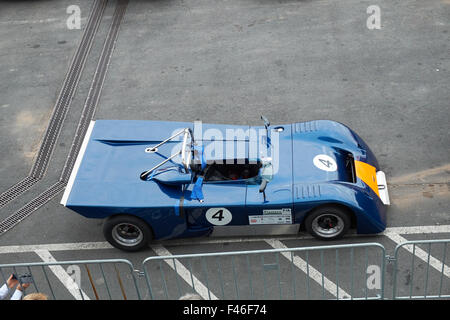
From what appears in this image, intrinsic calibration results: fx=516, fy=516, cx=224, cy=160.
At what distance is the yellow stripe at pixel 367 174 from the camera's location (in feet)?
20.9

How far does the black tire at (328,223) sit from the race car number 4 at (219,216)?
3.12 feet

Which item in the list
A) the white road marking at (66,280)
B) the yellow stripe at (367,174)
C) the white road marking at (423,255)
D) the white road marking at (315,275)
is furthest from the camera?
the yellow stripe at (367,174)

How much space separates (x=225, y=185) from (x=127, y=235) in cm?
140

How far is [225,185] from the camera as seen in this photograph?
623cm

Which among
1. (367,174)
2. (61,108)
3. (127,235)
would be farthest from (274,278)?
(61,108)

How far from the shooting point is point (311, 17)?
11562mm

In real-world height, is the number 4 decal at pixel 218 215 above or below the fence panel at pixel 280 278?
above

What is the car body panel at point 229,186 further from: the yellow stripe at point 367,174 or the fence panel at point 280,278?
the fence panel at point 280,278

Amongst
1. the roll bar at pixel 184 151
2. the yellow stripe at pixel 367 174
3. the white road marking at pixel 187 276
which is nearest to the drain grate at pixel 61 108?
the roll bar at pixel 184 151

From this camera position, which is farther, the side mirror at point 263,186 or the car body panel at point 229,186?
the car body panel at point 229,186

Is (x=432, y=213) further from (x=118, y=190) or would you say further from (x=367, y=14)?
(x=367, y=14)

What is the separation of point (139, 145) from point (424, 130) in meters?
4.49

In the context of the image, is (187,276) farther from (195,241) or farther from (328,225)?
(328,225)
